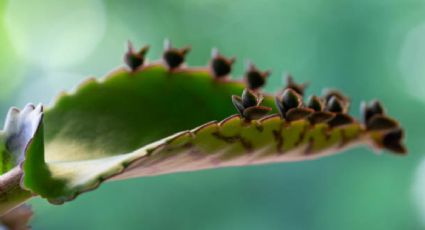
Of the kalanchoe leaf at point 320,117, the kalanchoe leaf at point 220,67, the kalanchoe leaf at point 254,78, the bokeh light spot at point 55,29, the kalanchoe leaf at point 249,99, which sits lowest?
the kalanchoe leaf at point 320,117

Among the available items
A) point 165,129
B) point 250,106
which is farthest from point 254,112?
point 165,129

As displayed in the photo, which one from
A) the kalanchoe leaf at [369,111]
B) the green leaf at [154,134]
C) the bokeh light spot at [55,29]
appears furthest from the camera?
the bokeh light spot at [55,29]

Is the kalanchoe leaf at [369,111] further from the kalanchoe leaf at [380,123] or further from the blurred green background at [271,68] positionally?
the blurred green background at [271,68]

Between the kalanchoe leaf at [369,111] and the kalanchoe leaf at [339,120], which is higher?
the kalanchoe leaf at [369,111]

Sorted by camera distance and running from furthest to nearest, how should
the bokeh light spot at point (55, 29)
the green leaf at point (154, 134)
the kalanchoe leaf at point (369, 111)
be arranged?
the bokeh light spot at point (55, 29) < the kalanchoe leaf at point (369, 111) < the green leaf at point (154, 134)

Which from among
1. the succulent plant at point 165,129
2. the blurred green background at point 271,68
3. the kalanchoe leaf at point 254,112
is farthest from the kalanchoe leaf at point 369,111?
the blurred green background at point 271,68

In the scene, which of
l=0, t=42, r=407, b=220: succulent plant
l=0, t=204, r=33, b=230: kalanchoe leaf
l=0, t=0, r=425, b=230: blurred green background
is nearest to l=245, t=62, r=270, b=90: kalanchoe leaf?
l=0, t=42, r=407, b=220: succulent plant

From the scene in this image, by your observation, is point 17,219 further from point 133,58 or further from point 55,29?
point 55,29
